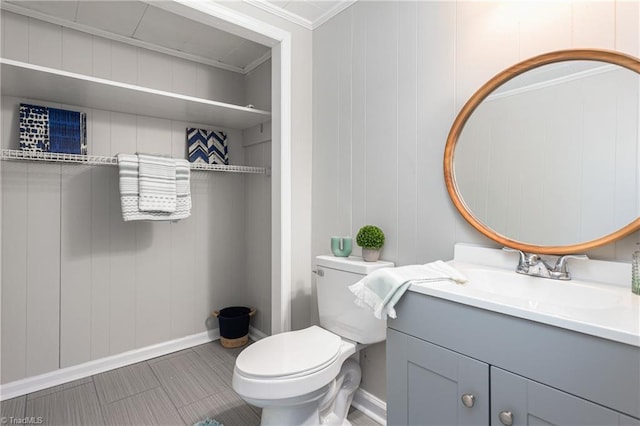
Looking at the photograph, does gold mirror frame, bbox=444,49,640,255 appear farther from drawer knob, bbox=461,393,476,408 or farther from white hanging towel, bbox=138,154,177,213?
white hanging towel, bbox=138,154,177,213

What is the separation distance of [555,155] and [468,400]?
0.86m

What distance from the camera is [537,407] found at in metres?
0.80

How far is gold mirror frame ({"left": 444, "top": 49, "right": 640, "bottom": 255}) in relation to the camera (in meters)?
1.01

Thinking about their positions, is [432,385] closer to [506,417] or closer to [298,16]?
[506,417]

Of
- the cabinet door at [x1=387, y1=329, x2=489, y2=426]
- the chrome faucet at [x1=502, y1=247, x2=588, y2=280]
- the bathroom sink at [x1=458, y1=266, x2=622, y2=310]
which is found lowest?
the cabinet door at [x1=387, y1=329, x2=489, y2=426]

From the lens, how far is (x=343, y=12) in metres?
1.93

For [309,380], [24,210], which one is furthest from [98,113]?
[309,380]

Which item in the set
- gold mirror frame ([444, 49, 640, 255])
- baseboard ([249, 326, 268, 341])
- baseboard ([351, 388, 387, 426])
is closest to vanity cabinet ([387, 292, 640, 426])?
gold mirror frame ([444, 49, 640, 255])

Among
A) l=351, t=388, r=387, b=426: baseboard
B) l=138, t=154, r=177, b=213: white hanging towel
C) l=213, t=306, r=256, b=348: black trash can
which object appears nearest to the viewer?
l=351, t=388, r=387, b=426: baseboard

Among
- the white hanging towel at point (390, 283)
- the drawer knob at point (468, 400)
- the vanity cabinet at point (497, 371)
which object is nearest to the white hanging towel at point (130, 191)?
the white hanging towel at point (390, 283)

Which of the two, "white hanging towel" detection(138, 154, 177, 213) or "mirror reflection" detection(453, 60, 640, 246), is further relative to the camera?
"white hanging towel" detection(138, 154, 177, 213)

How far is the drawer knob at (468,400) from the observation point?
0.92 meters

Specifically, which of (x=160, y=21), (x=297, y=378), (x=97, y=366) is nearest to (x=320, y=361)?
(x=297, y=378)

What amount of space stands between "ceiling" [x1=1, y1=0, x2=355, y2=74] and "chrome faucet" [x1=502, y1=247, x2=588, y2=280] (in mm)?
1617
